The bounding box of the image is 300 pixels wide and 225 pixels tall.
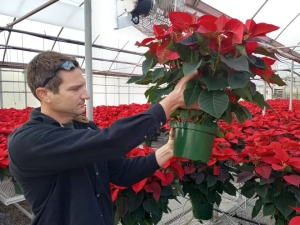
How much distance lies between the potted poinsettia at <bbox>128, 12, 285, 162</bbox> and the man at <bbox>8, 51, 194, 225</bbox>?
77 millimetres

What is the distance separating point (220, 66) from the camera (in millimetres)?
995

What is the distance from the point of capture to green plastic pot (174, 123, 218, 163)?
3.31 ft

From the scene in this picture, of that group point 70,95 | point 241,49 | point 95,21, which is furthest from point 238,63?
point 95,21

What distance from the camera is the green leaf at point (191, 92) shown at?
93 centimetres

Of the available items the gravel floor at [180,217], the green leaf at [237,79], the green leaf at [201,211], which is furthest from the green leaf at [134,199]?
the gravel floor at [180,217]

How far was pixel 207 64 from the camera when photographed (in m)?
1.01

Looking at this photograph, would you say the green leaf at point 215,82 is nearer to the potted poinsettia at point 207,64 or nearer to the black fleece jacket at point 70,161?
the potted poinsettia at point 207,64

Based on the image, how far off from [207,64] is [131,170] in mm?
573

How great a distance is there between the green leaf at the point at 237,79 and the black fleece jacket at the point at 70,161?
24 centimetres

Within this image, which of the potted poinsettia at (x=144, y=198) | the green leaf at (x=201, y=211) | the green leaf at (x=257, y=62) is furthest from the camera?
the green leaf at (x=201, y=211)

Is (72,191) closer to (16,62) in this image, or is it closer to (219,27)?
(219,27)

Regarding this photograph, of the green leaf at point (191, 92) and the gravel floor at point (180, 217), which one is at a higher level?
the green leaf at point (191, 92)

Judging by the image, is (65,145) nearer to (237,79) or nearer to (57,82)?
(57,82)

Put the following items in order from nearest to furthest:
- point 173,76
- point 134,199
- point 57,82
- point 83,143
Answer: point 83,143, point 57,82, point 173,76, point 134,199
